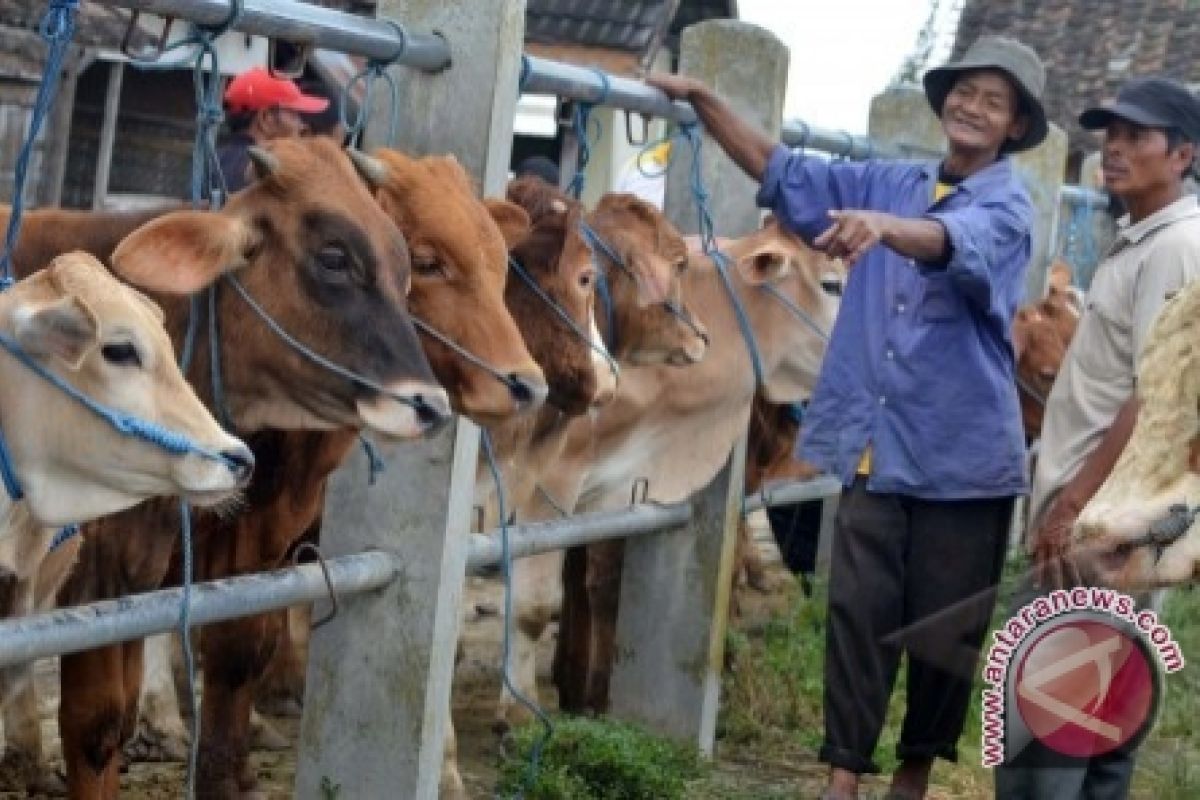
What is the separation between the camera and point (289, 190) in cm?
531

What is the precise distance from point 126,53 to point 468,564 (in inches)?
69.6

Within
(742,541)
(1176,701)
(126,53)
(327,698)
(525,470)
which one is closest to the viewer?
(126,53)

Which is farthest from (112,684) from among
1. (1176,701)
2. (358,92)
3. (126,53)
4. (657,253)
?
(358,92)

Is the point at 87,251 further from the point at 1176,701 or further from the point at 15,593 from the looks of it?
the point at 1176,701

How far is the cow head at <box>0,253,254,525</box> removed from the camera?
15.4ft

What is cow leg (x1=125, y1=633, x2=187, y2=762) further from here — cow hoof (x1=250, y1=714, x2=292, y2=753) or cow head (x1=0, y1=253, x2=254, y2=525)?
cow head (x1=0, y1=253, x2=254, y2=525)

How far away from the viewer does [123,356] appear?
4.75m

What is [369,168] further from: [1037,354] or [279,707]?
[1037,354]

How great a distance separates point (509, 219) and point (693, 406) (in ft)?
6.81

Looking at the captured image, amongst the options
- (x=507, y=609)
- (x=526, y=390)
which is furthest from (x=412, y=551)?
(x=507, y=609)

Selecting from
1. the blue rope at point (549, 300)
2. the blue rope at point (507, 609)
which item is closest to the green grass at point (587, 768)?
the blue rope at point (507, 609)

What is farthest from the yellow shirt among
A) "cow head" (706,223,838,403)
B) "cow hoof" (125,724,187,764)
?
"cow hoof" (125,724,187,764)

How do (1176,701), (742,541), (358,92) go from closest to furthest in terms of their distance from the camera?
1. (1176,701)
2. (742,541)
3. (358,92)

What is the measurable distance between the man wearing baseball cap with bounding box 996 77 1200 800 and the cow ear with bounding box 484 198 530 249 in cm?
154
